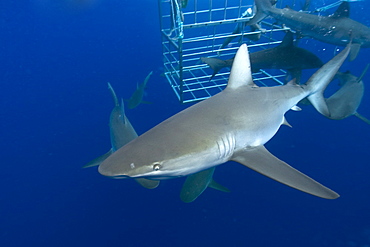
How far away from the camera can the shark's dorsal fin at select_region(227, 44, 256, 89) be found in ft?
8.04

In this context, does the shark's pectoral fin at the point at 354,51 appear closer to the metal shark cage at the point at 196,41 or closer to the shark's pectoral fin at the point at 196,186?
the metal shark cage at the point at 196,41

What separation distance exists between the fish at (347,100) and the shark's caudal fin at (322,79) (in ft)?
1.45

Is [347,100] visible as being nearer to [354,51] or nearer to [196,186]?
[354,51]

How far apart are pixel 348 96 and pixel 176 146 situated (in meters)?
3.13

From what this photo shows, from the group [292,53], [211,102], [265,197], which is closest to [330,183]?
[265,197]

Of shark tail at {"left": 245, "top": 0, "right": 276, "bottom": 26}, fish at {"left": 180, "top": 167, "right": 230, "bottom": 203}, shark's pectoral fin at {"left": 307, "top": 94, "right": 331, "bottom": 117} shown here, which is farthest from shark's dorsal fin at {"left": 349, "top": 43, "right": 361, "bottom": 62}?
fish at {"left": 180, "top": 167, "right": 230, "bottom": 203}

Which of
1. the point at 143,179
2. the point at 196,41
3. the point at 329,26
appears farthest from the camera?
the point at 329,26

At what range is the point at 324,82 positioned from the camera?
279 centimetres

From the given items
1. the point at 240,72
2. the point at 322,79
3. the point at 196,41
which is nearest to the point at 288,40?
the point at 322,79

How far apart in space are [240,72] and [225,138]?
34.3 inches

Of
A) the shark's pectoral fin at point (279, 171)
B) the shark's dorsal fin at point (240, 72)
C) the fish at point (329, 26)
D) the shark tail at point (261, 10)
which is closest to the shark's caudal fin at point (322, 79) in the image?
the shark's dorsal fin at point (240, 72)

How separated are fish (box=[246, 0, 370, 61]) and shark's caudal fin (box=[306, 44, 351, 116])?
172cm

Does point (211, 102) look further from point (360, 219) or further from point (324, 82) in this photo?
point (360, 219)

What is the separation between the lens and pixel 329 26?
4.25 meters
